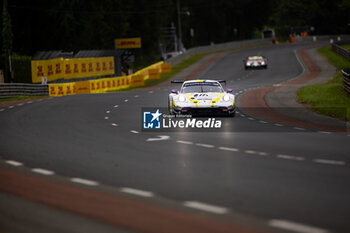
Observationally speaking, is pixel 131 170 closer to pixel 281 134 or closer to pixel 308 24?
pixel 281 134

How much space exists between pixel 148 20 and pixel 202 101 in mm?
99968

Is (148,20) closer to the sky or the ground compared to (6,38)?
closer to the sky

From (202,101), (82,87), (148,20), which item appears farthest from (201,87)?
(148,20)

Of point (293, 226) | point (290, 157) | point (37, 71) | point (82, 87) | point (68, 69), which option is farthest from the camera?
point (68, 69)

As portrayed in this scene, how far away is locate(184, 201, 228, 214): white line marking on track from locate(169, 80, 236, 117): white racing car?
1200 cm

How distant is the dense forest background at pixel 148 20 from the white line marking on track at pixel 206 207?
4061cm

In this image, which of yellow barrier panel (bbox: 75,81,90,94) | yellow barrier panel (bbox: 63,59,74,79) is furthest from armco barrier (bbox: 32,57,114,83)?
yellow barrier panel (bbox: 75,81,90,94)

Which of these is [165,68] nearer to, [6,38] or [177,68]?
[177,68]

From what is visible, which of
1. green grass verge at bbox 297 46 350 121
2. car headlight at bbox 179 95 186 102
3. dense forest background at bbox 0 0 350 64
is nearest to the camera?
car headlight at bbox 179 95 186 102

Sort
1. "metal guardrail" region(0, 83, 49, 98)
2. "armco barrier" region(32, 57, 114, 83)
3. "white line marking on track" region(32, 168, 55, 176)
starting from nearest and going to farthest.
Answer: "white line marking on track" region(32, 168, 55, 176) → "metal guardrail" region(0, 83, 49, 98) → "armco barrier" region(32, 57, 114, 83)

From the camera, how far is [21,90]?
39750mm

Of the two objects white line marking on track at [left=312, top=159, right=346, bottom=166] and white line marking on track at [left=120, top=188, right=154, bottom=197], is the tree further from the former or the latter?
white line marking on track at [left=120, top=188, right=154, bottom=197]

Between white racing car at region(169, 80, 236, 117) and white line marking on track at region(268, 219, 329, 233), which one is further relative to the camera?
white racing car at region(169, 80, 236, 117)

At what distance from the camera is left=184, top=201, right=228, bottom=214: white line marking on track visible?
339 inches
